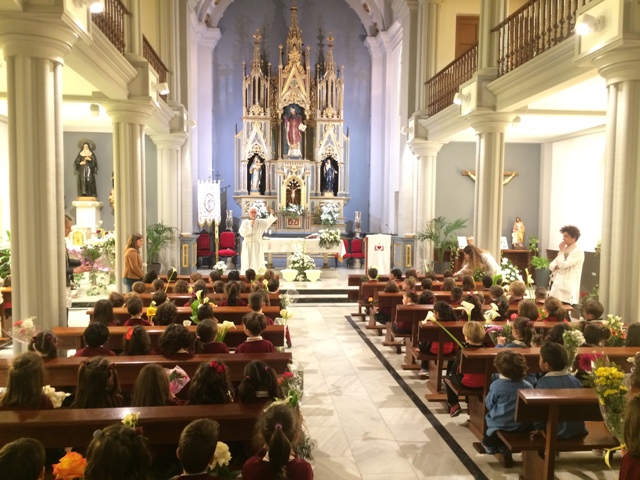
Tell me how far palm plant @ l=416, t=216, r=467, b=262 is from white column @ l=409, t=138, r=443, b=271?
0.21 m

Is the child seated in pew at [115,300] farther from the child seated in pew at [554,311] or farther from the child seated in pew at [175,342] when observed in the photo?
the child seated in pew at [554,311]

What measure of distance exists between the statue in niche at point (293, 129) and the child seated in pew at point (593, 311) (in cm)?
1373

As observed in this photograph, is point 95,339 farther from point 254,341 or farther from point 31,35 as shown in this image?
point 31,35

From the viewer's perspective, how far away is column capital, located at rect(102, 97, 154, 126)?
887 cm

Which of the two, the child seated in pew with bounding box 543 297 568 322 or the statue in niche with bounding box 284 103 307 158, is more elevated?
the statue in niche with bounding box 284 103 307 158

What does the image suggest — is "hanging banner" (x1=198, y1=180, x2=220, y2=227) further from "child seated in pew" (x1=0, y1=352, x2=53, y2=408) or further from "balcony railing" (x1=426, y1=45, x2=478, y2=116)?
"child seated in pew" (x1=0, y1=352, x2=53, y2=408)

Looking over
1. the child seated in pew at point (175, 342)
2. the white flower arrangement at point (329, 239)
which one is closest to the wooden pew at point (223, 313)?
the child seated in pew at point (175, 342)

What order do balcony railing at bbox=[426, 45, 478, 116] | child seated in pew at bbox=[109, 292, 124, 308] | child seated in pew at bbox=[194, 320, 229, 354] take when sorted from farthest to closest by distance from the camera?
balcony railing at bbox=[426, 45, 478, 116] → child seated in pew at bbox=[109, 292, 124, 308] → child seated in pew at bbox=[194, 320, 229, 354]

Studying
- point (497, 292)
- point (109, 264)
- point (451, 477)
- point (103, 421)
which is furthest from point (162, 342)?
point (109, 264)

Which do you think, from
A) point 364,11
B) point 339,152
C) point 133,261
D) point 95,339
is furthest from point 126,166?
point 364,11

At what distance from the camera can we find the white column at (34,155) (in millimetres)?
5230

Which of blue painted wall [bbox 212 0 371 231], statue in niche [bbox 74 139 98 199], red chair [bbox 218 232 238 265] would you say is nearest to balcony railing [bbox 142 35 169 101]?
statue in niche [bbox 74 139 98 199]

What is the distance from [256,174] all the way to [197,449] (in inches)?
637

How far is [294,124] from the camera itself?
18281mm
